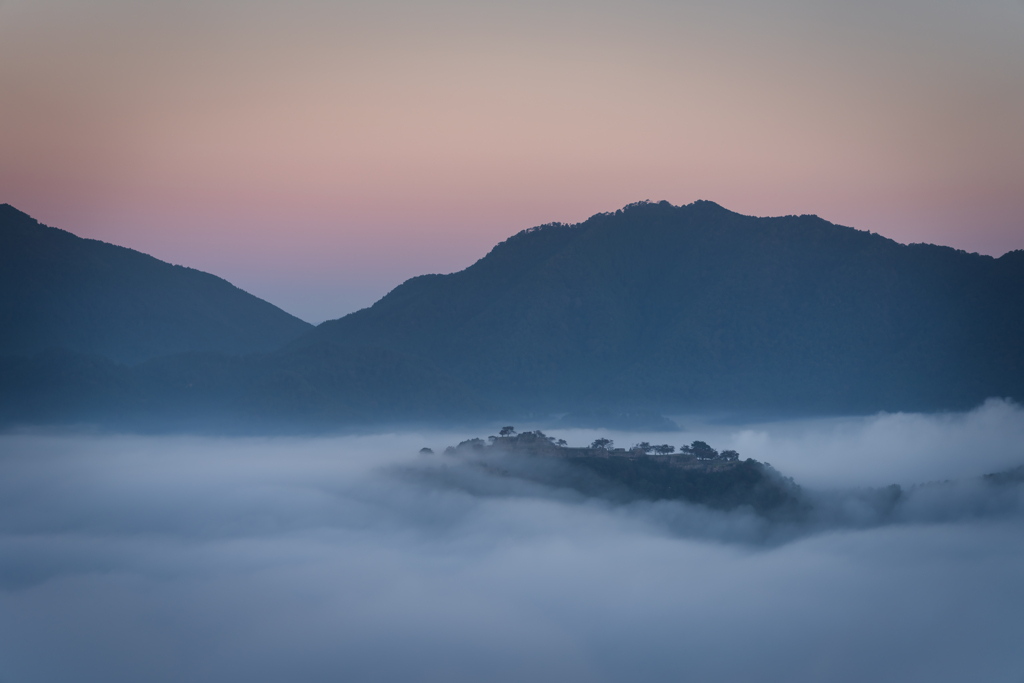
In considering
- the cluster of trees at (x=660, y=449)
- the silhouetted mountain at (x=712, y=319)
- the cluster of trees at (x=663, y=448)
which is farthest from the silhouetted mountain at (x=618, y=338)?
the cluster of trees at (x=660, y=449)

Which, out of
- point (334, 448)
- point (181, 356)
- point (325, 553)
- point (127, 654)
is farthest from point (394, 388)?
point (127, 654)

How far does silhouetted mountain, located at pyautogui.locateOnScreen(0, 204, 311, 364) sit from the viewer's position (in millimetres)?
165250

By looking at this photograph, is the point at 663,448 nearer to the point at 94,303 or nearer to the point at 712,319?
the point at 712,319

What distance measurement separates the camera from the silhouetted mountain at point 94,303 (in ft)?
542

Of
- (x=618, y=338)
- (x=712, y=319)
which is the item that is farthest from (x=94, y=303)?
(x=712, y=319)

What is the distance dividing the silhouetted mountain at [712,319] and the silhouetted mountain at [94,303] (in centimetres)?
2452

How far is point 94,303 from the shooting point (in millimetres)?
175250

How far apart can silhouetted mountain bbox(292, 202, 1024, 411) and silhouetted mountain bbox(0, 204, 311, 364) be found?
80.4 feet

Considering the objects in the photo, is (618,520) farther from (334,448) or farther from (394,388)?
(394,388)

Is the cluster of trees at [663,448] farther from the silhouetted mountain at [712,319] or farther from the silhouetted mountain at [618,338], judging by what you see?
the silhouetted mountain at [712,319]

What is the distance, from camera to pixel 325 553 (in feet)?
344

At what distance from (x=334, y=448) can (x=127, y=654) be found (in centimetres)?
5250

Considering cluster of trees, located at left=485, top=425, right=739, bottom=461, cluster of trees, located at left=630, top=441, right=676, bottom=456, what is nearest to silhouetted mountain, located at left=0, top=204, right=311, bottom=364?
cluster of trees, located at left=485, top=425, right=739, bottom=461

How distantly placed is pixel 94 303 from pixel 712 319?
108 m
